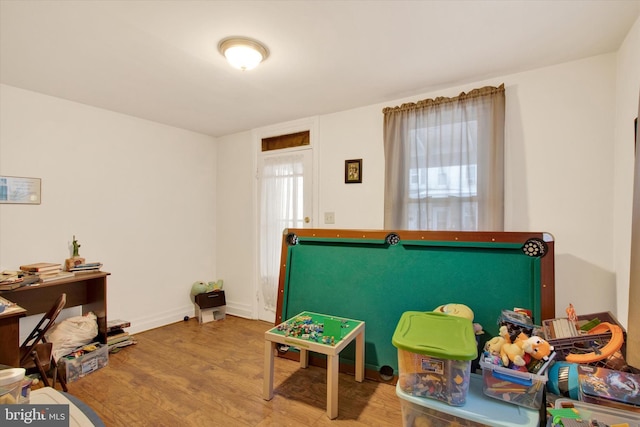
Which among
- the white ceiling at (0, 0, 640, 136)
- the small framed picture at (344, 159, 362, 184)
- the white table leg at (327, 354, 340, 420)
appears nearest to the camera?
the white ceiling at (0, 0, 640, 136)

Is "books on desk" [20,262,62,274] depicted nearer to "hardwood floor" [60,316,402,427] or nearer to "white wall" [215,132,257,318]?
"hardwood floor" [60,316,402,427]

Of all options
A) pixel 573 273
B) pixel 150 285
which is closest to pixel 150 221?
pixel 150 285

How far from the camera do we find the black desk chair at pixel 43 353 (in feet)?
6.44

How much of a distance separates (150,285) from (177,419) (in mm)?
2020

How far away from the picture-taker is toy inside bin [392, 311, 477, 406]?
1.40 m

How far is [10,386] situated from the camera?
0.79m

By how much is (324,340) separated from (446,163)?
1.76 meters

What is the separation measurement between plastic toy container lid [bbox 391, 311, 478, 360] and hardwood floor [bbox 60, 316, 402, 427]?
70 cm

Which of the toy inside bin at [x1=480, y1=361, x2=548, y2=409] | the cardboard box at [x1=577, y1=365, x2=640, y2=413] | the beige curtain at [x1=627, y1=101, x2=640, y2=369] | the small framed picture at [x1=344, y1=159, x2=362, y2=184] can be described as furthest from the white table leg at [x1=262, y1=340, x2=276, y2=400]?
the beige curtain at [x1=627, y1=101, x2=640, y2=369]

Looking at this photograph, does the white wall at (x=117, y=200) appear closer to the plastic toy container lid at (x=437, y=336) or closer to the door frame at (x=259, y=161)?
the door frame at (x=259, y=161)

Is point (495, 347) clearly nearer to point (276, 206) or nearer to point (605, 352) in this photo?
point (605, 352)

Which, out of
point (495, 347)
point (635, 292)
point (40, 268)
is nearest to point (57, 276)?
point (40, 268)

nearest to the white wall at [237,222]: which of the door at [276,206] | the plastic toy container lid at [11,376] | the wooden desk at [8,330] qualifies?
the door at [276,206]

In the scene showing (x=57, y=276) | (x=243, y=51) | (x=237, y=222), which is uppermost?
(x=243, y=51)
